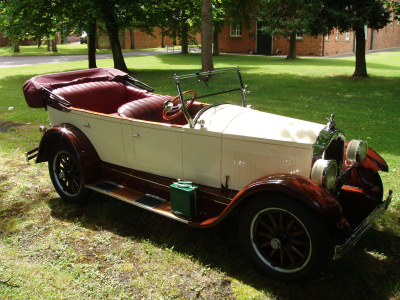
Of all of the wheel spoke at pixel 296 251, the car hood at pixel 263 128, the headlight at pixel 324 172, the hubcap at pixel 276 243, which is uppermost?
the car hood at pixel 263 128

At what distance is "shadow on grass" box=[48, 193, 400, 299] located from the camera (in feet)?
9.34

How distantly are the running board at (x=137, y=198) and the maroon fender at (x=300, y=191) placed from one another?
2.74ft

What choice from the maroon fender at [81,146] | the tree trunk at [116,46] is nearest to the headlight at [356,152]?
the maroon fender at [81,146]

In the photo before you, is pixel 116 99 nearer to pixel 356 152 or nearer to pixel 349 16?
pixel 356 152

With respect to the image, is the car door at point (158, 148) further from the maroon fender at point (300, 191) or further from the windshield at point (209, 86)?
the maroon fender at point (300, 191)

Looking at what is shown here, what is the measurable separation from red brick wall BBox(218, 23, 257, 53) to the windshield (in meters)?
27.0

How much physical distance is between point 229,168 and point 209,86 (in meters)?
1.10

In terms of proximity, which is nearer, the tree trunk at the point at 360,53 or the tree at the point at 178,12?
the tree trunk at the point at 360,53

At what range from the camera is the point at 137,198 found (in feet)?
12.6

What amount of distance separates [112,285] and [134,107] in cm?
219

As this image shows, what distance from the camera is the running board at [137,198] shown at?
3.54 metres

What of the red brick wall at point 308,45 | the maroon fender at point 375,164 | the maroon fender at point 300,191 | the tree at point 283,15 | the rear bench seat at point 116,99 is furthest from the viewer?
the red brick wall at point 308,45

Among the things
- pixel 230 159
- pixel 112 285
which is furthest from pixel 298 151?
pixel 112 285

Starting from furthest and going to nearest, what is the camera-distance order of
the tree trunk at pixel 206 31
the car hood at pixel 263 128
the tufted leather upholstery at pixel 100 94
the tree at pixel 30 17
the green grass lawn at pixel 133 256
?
the tree at pixel 30 17 → the tree trunk at pixel 206 31 → the tufted leather upholstery at pixel 100 94 → the car hood at pixel 263 128 → the green grass lawn at pixel 133 256
